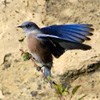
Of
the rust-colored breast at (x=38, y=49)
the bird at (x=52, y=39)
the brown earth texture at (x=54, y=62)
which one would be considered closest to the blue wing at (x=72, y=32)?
the bird at (x=52, y=39)

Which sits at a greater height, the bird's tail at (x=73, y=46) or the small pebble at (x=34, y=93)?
the bird's tail at (x=73, y=46)

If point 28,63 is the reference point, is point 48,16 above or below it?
above

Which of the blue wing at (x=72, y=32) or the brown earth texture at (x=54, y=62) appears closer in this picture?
the blue wing at (x=72, y=32)

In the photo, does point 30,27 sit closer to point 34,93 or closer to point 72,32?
point 72,32

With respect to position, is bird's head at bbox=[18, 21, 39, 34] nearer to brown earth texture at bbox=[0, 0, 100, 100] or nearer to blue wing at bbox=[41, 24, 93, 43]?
blue wing at bbox=[41, 24, 93, 43]

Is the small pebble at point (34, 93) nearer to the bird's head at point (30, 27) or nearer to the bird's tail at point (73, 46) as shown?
the bird's head at point (30, 27)

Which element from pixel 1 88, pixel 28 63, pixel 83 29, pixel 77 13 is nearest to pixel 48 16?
pixel 77 13

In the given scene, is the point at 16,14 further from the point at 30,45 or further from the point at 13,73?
the point at 30,45

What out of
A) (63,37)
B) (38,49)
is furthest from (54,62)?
(63,37)
